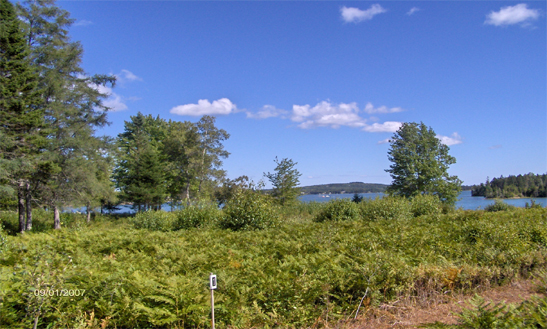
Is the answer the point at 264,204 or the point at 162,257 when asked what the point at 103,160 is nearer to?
the point at 264,204

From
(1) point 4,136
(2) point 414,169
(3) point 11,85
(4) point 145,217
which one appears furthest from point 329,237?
(2) point 414,169

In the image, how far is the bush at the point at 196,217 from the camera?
35.9 feet

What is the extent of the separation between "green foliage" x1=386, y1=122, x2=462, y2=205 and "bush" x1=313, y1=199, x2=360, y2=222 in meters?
18.2

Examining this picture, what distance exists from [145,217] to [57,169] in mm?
9113

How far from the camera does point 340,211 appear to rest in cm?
1276

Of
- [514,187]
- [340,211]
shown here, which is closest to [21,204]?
[340,211]

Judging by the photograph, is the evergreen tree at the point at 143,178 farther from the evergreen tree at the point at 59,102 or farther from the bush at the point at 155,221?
the bush at the point at 155,221

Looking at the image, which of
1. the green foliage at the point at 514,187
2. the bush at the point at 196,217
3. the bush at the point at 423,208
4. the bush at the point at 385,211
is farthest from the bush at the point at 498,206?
the green foliage at the point at 514,187

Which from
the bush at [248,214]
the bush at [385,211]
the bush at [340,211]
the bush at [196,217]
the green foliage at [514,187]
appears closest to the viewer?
the bush at [248,214]

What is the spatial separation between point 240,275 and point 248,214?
5.67m

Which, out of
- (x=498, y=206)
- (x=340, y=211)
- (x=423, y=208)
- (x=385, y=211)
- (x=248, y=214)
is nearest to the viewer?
(x=248, y=214)

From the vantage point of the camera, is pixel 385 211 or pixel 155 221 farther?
pixel 385 211

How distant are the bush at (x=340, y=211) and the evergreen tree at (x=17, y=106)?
579 inches

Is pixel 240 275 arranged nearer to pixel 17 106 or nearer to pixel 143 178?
pixel 17 106
